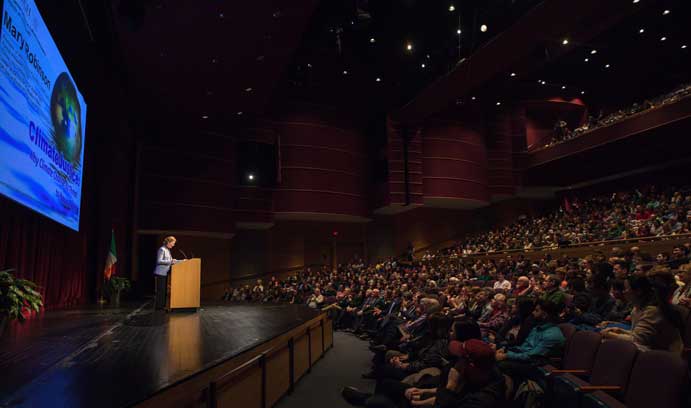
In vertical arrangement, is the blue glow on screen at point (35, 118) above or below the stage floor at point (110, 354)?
above

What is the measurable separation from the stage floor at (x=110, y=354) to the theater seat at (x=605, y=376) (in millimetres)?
1941

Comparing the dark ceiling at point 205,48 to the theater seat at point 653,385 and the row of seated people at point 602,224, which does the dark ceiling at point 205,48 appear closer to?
the theater seat at point 653,385

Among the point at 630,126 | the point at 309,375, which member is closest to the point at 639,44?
the point at 630,126

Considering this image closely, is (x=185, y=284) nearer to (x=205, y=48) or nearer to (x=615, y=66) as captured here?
(x=205, y=48)

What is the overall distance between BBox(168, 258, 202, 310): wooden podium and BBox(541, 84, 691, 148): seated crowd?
13858mm

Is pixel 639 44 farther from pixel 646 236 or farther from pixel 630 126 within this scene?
pixel 646 236

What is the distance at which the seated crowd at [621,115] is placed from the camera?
45.6 ft

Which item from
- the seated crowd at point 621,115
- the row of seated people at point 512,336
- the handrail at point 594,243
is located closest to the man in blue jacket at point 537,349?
the row of seated people at point 512,336

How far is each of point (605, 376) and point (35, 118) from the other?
4931 mm

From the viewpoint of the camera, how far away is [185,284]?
6121 mm

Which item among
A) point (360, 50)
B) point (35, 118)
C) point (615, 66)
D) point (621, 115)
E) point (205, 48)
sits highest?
point (615, 66)

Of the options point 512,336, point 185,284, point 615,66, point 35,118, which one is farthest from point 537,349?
point 615,66

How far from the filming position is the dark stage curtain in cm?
494

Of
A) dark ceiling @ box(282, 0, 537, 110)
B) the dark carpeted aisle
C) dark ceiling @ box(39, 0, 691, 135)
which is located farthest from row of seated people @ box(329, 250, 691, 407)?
dark ceiling @ box(282, 0, 537, 110)
